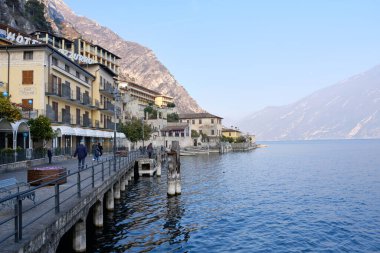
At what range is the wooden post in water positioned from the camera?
26.8 meters

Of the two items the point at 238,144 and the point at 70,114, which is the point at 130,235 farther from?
the point at 238,144

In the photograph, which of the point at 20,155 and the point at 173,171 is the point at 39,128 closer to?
the point at 20,155

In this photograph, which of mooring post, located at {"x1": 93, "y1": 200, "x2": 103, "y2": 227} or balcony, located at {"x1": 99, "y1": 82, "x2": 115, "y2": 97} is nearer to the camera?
mooring post, located at {"x1": 93, "y1": 200, "x2": 103, "y2": 227}

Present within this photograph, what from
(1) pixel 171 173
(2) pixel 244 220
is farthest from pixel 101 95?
(2) pixel 244 220

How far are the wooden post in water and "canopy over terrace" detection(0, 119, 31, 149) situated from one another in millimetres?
13300

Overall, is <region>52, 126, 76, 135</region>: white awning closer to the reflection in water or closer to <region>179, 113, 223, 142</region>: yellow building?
the reflection in water

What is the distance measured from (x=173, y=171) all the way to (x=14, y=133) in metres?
14.3

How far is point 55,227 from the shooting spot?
9.72 metres

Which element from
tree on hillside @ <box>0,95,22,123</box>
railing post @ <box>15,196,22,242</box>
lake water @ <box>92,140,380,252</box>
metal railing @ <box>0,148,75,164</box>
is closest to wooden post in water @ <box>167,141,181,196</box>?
lake water @ <box>92,140,380,252</box>

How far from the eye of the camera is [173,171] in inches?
1067

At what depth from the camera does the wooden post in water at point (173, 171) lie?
88.1 ft

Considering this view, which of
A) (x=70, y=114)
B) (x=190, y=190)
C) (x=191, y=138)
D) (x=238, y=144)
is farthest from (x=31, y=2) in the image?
(x=190, y=190)

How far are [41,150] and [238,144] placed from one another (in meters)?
106

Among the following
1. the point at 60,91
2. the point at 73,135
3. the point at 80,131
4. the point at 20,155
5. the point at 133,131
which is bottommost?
the point at 20,155
